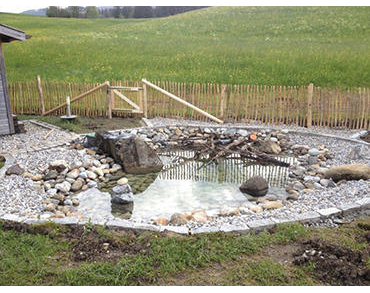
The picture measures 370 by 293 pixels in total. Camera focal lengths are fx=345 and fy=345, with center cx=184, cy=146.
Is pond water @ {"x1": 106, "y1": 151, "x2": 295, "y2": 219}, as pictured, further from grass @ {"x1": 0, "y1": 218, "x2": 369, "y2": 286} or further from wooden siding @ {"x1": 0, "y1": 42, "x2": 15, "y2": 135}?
wooden siding @ {"x1": 0, "y1": 42, "x2": 15, "y2": 135}

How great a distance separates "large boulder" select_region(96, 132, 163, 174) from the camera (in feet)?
28.9

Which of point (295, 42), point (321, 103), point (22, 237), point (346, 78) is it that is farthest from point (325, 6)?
point (22, 237)

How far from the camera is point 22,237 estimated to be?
4.76 metres

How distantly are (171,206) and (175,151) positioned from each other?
3686mm

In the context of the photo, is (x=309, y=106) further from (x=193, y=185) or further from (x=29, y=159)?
(x=29, y=159)

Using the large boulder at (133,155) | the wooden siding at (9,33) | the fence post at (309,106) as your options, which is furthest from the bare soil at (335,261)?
the wooden siding at (9,33)

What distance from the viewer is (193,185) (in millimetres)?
7898

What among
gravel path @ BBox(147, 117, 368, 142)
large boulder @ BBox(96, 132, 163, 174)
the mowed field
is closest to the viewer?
large boulder @ BBox(96, 132, 163, 174)

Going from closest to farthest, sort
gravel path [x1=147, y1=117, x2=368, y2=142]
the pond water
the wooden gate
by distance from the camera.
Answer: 1. the pond water
2. gravel path [x1=147, y1=117, x2=368, y2=142]
3. the wooden gate

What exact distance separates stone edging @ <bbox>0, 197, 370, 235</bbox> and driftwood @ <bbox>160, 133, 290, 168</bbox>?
11.7 feet

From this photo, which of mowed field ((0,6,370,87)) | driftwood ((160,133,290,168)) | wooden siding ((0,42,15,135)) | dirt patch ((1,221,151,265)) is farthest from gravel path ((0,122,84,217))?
mowed field ((0,6,370,87))

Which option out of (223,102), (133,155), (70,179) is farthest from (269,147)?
(70,179)

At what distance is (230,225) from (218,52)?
1950 centimetres

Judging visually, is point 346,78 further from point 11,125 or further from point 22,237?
point 22,237
